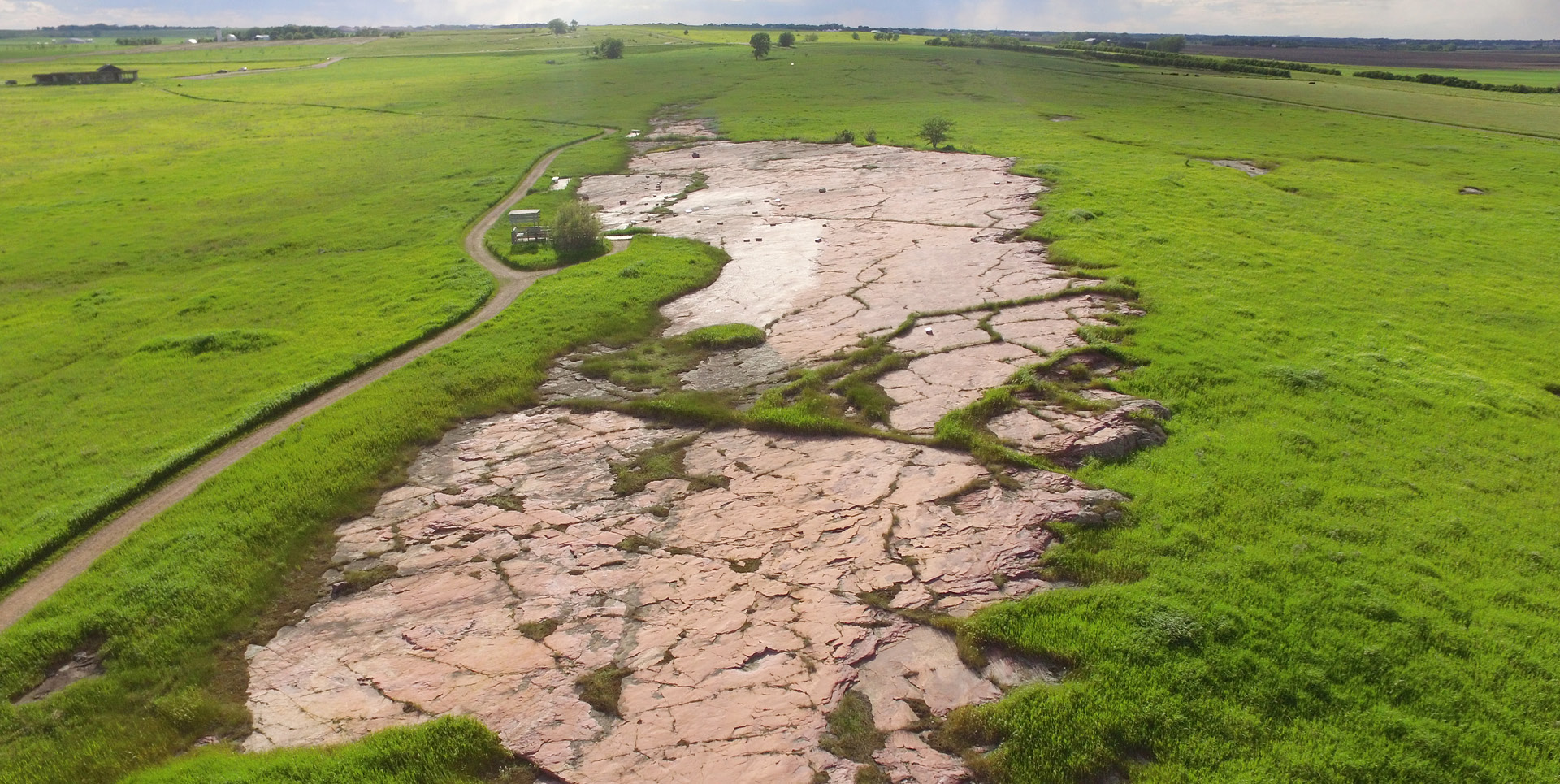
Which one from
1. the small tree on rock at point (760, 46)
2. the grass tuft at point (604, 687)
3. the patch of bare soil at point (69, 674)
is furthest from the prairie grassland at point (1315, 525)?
the small tree on rock at point (760, 46)

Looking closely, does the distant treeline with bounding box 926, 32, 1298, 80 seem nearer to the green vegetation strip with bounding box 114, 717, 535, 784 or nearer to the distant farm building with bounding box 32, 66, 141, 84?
the green vegetation strip with bounding box 114, 717, 535, 784

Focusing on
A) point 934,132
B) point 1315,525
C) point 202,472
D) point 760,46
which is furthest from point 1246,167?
point 760,46

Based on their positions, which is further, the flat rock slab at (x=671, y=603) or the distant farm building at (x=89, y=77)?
the distant farm building at (x=89, y=77)

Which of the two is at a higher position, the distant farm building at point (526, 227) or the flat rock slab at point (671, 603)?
the distant farm building at point (526, 227)

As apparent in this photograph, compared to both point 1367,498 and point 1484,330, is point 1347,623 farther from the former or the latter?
point 1484,330

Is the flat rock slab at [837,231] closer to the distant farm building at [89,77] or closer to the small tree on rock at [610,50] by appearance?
the small tree on rock at [610,50]

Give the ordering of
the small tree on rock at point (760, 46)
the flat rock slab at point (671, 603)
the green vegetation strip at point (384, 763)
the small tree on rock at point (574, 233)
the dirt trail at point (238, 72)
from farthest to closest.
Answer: the small tree on rock at point (760, 46) → the dirt trail at point (238, 72) → the small tree on rock at point (574, 233) → the flat rock slab at point (671, 603) → the green vegetation strip at point (384, 763)

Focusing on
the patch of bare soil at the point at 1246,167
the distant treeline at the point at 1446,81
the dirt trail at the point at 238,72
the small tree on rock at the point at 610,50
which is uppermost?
the small tree on rock at the point at 610,50

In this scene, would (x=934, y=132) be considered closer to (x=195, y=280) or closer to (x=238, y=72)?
(x=195, y=280)
